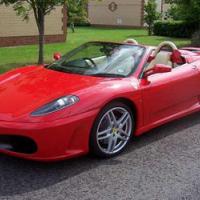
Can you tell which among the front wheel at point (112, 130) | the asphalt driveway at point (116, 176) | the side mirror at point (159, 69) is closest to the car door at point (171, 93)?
the side mirror at point (159, 69)

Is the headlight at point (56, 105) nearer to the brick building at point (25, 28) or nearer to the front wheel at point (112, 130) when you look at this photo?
the front wheel at point (112, 130)

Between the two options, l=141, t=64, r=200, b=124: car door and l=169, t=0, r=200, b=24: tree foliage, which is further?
l=169, t=0, r=200, b=24: tree foliage

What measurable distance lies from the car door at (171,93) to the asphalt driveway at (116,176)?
16.7 inches

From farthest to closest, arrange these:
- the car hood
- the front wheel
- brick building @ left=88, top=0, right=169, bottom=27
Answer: brick building @ left=88, top=0, right=169, bottom=27 → the front wheel → the car hood

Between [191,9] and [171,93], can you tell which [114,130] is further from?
[191,9]

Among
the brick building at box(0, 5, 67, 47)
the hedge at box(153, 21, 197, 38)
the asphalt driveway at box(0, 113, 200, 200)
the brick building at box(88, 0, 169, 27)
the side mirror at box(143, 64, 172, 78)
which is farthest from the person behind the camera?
the brick building at box(88, 0, 169, 27)

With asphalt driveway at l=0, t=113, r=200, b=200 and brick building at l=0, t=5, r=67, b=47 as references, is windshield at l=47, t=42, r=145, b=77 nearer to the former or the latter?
asphalt driveway at l=0, t=113, r=200, b=200

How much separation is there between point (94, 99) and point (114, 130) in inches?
19.4

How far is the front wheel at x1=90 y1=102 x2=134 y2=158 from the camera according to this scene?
4.25 metres

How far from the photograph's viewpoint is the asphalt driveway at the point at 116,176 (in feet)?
11.9

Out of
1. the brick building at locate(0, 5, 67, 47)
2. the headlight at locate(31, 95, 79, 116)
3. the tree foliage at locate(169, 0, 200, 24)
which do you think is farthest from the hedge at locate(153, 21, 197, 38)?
the headlight at locate(31, 95, 79, 116)

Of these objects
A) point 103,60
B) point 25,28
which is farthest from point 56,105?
point 25,28

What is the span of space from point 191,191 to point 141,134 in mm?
1530

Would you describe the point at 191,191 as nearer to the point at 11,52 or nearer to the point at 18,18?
the point at 11,52
